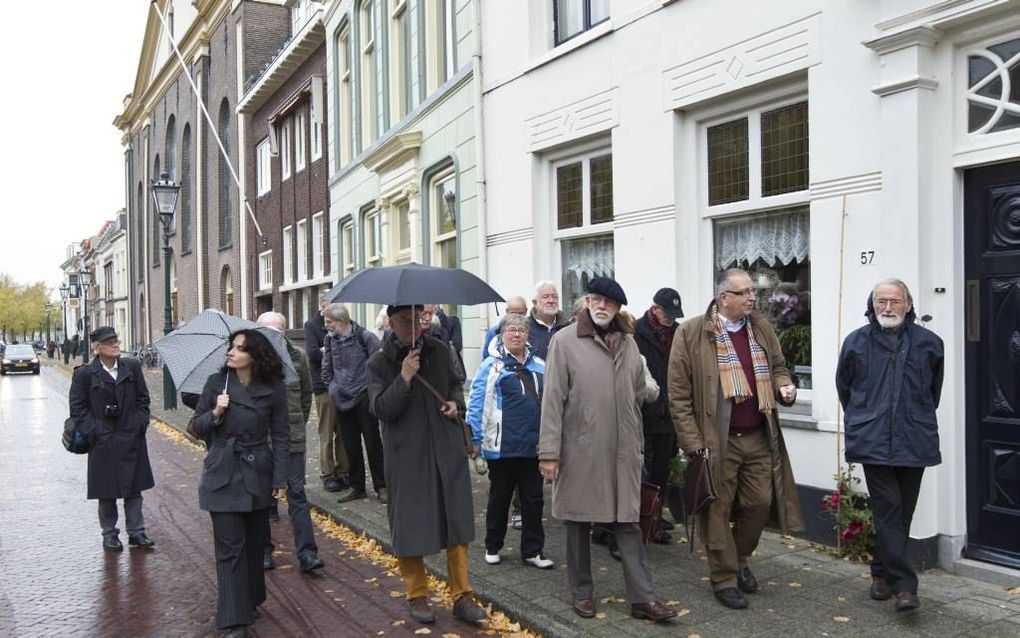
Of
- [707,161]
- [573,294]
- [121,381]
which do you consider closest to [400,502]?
[121,381]

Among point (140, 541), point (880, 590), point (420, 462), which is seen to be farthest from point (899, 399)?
point (140, 541)

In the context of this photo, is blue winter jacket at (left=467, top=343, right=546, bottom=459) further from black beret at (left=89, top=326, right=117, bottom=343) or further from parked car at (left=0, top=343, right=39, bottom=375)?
parked car at (left=0, top=343, right=39, bottom=375)

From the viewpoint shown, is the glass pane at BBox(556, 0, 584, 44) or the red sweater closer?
the red sweater

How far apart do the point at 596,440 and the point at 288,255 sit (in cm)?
2162

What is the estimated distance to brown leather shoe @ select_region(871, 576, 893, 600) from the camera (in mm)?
5121

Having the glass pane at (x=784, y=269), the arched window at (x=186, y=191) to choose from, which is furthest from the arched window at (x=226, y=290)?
the glass pane at (x=784, y=269)

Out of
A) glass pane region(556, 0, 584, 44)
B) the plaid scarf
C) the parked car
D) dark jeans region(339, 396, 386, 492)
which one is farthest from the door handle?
the parked car

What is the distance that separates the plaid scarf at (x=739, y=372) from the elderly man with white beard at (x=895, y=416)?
49 centimetres

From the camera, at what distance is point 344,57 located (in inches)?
727

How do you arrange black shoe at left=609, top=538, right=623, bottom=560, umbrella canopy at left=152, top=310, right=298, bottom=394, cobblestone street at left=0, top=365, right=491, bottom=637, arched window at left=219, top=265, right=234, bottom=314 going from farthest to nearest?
arched window at left=219, top=265, right=234, bottom=314 → black shoe at left=609, top=538, right=623, bottom=560 → umbrella canopy at left=152, top=310, right=298, bottom=394 → cobblestone street at left=0, top=365, right=491, bottom=637

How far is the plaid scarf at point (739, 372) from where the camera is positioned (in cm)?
509

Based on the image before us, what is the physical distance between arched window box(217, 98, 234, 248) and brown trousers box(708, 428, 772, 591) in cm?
2930

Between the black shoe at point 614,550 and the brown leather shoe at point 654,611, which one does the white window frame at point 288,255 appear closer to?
the black shoe at point 614,550

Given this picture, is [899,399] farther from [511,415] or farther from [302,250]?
[302,250]
